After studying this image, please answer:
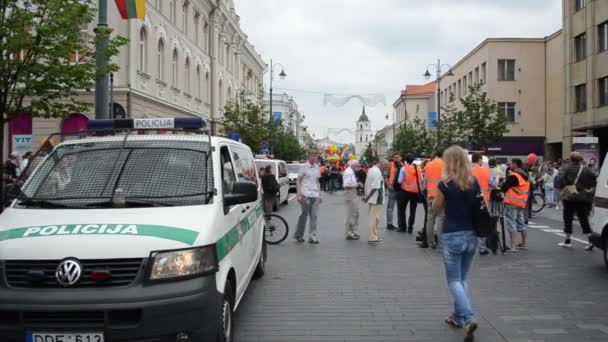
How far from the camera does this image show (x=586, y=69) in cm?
3688

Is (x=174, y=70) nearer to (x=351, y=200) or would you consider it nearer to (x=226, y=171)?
(x=351, y=200)

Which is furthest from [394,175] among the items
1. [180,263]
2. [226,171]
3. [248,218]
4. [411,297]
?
[180,263]

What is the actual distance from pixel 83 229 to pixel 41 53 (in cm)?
774

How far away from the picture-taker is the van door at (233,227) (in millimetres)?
5355

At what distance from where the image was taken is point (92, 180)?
17.2 feet

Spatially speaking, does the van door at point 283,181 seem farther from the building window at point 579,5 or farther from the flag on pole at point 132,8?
the building window at point 579,5

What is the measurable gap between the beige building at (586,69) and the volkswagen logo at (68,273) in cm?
3573

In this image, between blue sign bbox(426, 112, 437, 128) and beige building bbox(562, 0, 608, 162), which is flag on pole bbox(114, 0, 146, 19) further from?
blue sign bbox(426, 112, 437, 128)

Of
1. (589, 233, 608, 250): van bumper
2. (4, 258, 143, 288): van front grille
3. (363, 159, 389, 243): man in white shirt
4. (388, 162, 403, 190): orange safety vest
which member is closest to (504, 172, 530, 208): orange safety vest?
(589, 233, 608, 250): van bumper

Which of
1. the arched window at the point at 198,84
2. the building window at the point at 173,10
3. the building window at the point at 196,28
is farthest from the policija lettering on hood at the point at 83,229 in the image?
the arched window at the point at 198,84

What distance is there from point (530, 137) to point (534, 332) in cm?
5156

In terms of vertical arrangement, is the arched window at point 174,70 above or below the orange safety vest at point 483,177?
above

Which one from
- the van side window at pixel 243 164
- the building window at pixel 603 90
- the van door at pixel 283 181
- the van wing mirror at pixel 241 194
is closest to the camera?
the van wing mirror at pixel 241 194

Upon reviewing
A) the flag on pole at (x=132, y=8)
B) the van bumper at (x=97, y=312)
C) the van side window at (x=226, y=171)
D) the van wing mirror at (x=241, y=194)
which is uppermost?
the flag on pole at (x=132, y=8)
